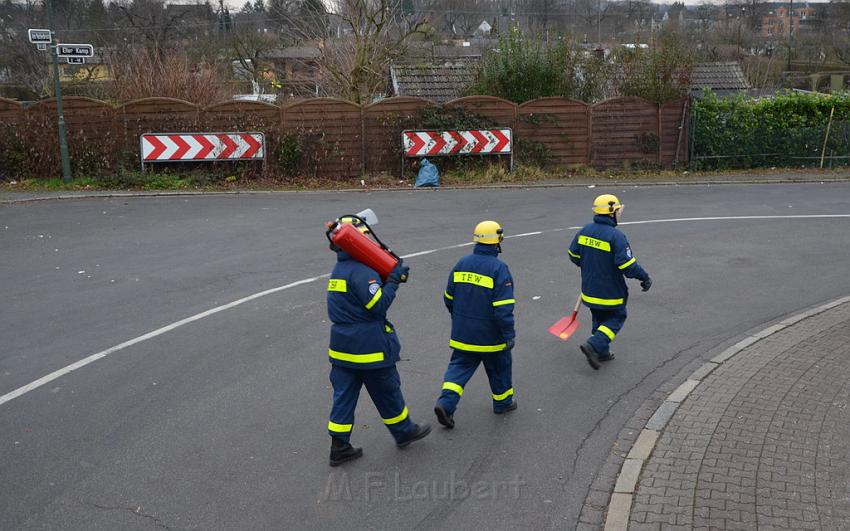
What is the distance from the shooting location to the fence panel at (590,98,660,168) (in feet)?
76.4

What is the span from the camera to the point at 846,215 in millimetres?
16188

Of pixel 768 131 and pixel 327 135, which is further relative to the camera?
pixel 768 131

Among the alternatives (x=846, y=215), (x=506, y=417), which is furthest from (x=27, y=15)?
(x=506, y=417)

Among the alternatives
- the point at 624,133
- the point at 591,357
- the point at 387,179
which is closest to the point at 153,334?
the point at 591,357

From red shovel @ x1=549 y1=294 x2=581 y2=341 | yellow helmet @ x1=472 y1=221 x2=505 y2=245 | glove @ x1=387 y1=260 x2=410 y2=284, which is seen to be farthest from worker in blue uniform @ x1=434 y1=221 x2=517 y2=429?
red shovel @ x1=549 y1=294 x2=581 y2=341

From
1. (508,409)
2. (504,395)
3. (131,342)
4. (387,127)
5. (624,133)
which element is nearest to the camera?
(504,395)

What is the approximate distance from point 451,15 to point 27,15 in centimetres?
3118

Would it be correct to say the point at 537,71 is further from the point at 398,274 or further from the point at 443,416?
the point at 398,274

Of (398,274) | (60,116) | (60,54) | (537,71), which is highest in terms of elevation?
(60,54)

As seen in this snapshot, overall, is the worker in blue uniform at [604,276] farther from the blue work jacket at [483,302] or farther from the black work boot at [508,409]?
the blue work jacket at [483,302]

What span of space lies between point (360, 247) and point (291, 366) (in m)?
2.63

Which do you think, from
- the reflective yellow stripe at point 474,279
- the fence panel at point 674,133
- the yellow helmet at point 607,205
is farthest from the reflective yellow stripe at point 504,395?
the fence panel at point 674,133

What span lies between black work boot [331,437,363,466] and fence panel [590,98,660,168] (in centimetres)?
1845

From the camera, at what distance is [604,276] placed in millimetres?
8094
